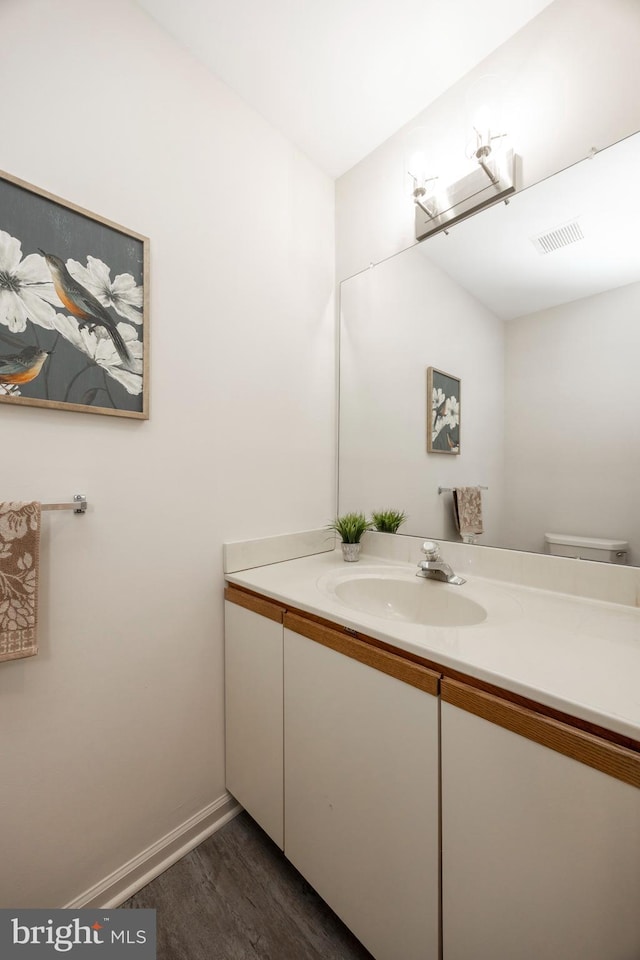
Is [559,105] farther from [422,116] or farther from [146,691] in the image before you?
[146,691]

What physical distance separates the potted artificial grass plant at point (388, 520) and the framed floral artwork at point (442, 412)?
0.90 ft

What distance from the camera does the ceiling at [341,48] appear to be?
110 centimetres

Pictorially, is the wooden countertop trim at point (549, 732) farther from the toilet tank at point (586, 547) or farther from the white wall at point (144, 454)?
the white wall at point (144, 454)

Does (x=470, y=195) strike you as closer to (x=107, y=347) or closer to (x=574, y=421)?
(x=574, y=421)

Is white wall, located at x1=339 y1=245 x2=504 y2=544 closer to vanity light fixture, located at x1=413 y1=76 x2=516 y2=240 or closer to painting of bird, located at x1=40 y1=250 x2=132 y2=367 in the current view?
vanity light fixture, located at x1=413 y1=76 x2=516 y2=240

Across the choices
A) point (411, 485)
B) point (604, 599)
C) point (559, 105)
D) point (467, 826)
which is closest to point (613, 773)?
point (467, 826)

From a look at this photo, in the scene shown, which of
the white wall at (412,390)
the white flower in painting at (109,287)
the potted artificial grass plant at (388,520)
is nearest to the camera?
the white flower in painting at (109,287)

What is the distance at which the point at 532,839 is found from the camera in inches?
23.2

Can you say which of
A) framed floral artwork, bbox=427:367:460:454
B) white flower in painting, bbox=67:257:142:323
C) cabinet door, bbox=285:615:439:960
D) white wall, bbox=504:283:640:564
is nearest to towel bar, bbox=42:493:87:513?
white flower in painting, bbox=67:257:142:323

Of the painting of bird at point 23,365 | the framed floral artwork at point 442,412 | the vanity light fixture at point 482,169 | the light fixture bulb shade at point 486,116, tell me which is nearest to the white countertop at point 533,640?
the framed floral artwork at point 442,412

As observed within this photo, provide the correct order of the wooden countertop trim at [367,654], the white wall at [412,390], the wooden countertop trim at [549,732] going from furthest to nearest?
the white wall at [412,390], the wooden countertop trim at [367,654], the wooden countertop trim at [549,732]

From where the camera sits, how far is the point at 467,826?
0.67 meters

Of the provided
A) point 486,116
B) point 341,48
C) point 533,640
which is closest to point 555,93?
point 486,116

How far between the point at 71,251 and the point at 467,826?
58.0 inches
